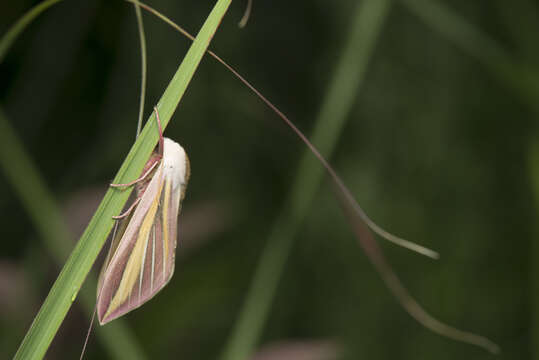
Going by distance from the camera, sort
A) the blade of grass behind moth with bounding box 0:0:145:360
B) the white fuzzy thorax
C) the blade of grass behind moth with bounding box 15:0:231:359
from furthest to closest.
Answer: the blade of grass behind moth with bounding box 0:0:145:360 → the white fuzzy thorax → the blade of grass behind moth with bounding box 15:0:231:359

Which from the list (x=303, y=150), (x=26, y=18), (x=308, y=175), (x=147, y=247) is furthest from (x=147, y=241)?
(x=303, y=150)

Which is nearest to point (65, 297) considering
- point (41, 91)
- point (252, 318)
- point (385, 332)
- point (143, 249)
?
point (143, 249)

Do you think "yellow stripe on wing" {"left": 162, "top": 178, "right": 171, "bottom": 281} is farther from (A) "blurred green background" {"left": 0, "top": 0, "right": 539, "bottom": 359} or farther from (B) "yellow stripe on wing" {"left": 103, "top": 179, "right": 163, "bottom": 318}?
(A) "blurred green background" {"left": 0, "top": 0, "right": 539, "bottom": 359}

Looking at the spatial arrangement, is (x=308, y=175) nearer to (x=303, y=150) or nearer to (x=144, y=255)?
(x=303, y=150)

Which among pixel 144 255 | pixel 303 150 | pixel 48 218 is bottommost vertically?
pixel 48 218

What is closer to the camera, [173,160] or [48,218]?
[173,160]

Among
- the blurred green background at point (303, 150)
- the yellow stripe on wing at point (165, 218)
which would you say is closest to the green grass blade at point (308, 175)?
the blurred green background at point (303, 150)

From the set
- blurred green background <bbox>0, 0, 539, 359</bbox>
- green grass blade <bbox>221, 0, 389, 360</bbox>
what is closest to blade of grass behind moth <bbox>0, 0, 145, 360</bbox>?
green grass blade <bbox>221, 0, 389, 360</bbox>
